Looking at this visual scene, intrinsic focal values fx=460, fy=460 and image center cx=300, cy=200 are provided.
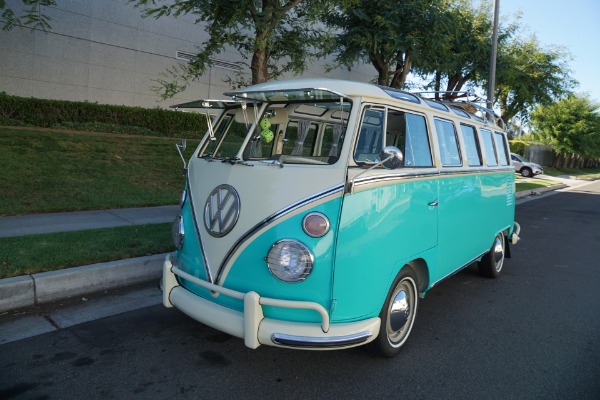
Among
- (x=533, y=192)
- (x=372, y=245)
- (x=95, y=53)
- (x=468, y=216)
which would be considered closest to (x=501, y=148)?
(x=468, y=216)

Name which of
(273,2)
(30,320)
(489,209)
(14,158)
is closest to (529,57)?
(273,2)

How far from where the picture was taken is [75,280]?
4.98 metres

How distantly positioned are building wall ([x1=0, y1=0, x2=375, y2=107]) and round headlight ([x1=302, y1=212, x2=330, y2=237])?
10807 mm

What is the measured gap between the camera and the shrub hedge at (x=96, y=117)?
12.5m

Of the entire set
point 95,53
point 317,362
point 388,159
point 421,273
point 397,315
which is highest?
point 95,53

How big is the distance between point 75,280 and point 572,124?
1715 inches

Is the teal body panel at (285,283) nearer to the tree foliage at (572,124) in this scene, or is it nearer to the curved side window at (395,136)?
the curved side window at (395,136)

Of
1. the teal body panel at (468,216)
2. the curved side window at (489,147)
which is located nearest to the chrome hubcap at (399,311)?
the teal body panel at (468,216)

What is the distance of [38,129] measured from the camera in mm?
12055

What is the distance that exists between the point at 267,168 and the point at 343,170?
1.92ft

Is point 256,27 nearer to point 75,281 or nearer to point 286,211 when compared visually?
point 75,281

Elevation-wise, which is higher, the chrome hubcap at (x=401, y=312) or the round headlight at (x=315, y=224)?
the round headlight at (x=315, y=224)

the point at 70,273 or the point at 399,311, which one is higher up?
the point at 399,311

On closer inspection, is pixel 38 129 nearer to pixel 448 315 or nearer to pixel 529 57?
pixel 448 315
